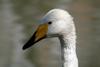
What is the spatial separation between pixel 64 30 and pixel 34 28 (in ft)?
20.7

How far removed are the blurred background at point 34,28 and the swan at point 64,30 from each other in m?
2.88

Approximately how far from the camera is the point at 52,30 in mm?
7277

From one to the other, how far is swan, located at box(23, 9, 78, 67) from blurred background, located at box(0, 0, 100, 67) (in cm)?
288

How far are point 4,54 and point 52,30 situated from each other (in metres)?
4.79

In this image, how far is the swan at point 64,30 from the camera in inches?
280

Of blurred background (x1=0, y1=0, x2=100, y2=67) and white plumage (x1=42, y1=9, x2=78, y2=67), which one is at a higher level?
blurred background (x1=0, y1=0, x2=100, y2=67)

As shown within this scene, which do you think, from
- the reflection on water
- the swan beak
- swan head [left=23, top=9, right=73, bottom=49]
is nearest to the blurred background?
the reflection on water

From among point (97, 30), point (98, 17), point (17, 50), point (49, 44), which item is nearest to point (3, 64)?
point (17, 50)

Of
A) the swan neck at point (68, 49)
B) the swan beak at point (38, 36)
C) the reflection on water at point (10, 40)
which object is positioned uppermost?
the reflection on water at point (10, 40)

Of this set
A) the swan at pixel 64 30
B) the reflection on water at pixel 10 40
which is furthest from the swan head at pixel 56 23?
the reflection on water at pixel 10 40

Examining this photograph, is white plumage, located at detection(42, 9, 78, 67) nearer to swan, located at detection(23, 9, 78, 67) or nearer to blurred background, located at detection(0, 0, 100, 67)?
swan, located at detection(23, 9, 78, 67)

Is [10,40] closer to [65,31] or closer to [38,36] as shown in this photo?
[38,36]

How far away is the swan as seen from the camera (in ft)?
23.3

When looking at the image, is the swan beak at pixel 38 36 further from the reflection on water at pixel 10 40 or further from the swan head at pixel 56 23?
the reflection on water at pixel 10 40
